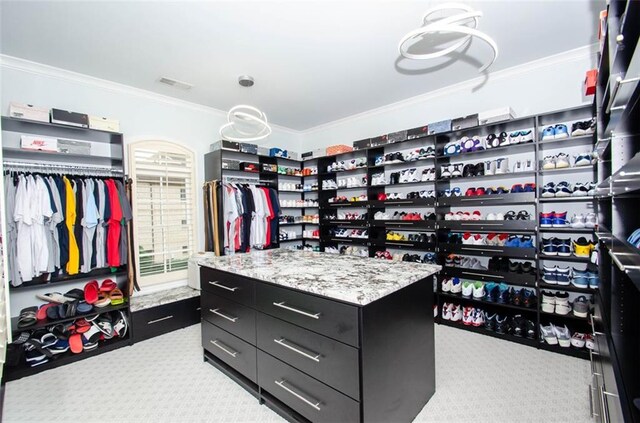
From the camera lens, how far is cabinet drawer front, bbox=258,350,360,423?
1.42 metres

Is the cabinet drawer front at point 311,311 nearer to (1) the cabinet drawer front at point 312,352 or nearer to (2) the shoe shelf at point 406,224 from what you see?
(1) the cabinet drawer front at point 312,352

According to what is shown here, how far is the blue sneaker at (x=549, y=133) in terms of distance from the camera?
8.90 feet

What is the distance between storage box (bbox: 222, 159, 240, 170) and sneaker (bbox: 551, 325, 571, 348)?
4187 millimetres

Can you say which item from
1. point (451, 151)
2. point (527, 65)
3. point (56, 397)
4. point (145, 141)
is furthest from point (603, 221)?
point (145, 141)

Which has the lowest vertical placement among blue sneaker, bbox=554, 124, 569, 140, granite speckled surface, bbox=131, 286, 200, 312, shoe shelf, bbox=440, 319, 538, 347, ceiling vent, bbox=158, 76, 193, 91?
shoe shelf, bbox=440, 319, 538, 347

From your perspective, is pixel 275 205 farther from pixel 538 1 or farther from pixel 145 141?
pixel 538 1

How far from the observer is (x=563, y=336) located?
2.56m

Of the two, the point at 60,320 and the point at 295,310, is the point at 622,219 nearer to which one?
the point at 295,310

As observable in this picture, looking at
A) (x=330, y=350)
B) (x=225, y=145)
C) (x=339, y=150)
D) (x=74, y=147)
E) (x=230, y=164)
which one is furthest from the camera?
(x=339, y=150)

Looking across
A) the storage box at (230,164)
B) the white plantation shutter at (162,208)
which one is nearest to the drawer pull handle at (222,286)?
the white plantation shutter at (162,208)

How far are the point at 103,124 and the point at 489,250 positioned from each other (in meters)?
4.32

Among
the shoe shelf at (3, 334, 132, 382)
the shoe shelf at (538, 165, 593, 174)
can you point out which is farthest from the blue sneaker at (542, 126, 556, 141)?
the shoe shelf at (3, 334, 132, 382)

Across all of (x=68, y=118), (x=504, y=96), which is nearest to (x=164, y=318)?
(x=68, y=118)

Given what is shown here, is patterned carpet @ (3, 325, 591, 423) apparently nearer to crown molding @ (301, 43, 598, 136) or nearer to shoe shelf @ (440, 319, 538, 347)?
shoe shelf @ (440, 319, 538, 347)
